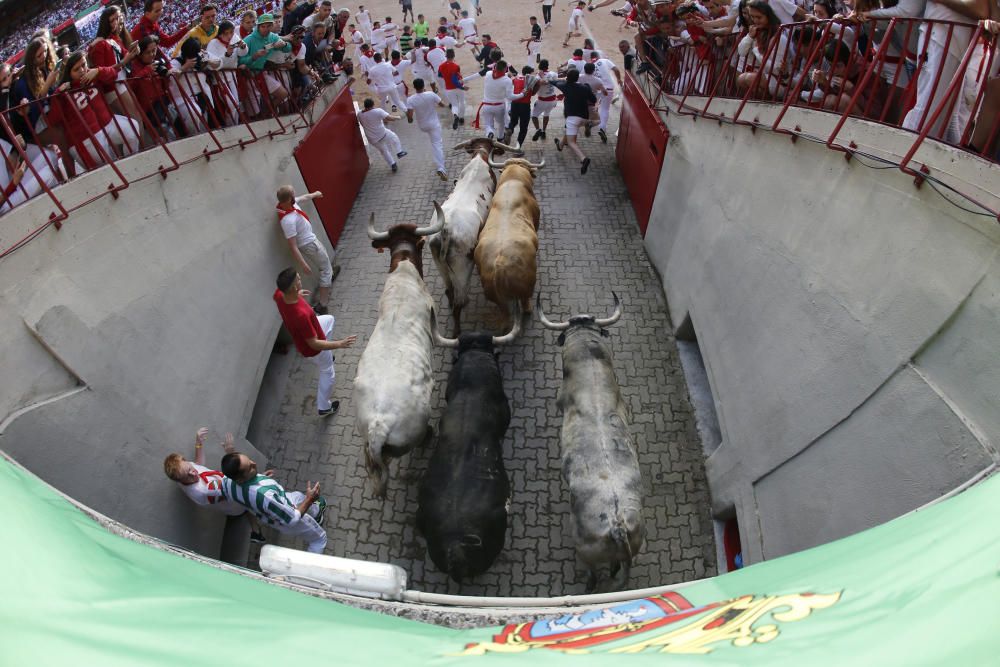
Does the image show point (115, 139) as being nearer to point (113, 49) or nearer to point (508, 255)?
point (113, 49)

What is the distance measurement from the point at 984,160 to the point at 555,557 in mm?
4519

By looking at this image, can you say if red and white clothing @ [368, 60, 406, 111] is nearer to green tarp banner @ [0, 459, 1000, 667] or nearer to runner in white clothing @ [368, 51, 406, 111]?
runner in white clothing @ [368, 51, 406, 111]

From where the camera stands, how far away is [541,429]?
6414mm

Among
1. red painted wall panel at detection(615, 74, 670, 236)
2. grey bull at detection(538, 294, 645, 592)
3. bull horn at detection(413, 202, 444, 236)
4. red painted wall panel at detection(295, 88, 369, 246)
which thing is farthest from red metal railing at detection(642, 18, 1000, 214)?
red painted wall panel at detection(295, 88, 369, 246)

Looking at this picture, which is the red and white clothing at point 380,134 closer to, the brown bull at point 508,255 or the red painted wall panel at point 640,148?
the brown bull at point 508,255

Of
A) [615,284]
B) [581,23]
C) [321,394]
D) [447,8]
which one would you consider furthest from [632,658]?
[447,8]

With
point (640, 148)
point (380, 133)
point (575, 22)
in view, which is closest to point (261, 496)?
point (640, 148)

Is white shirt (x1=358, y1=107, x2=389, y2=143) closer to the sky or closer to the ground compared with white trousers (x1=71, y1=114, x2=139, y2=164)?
closer to the ground

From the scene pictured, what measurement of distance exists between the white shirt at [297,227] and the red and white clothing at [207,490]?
3.51m

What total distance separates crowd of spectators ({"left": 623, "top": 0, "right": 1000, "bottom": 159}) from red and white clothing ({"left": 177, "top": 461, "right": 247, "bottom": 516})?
19.7 feet

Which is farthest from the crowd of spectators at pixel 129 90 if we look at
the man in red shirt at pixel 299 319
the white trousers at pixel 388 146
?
the man in red shirt at pixel 299 319

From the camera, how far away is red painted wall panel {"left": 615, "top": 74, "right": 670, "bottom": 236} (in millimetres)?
8625

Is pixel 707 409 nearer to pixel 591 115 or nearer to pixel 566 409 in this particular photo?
pixel 566 409

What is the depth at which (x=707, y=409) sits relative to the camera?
6.50 metres
